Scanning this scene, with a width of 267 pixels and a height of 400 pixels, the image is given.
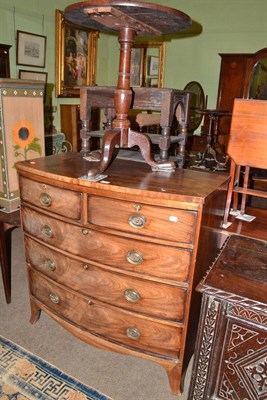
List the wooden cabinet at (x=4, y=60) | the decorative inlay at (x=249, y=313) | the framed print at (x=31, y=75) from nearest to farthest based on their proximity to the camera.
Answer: the decorative inlay at (x=249, y=313) < the wooden cabinet at (x=4, y=60) < the framed print at (x=31, y=75)

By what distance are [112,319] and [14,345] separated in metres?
0.76

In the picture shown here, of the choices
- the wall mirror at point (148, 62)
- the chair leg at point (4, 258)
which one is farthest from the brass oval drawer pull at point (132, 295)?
the wall mirror at point (148, 62)

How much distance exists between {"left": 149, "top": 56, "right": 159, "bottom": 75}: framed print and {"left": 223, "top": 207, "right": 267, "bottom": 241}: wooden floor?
5787mm

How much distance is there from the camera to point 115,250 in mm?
1566

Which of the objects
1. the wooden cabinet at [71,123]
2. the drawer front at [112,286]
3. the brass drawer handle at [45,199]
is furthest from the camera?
the wooden cabinet at [71,123]

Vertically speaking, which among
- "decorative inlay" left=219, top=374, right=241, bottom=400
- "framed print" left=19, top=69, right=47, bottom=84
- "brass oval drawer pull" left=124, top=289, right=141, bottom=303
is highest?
"framed print" left=19, top=69, right=47, bottom=84

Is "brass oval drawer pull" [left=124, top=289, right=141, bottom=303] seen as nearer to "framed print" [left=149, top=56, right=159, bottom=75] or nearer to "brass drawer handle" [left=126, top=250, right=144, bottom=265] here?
"brass drawer handle" [left=126, top=250, right=144, bottom=265]

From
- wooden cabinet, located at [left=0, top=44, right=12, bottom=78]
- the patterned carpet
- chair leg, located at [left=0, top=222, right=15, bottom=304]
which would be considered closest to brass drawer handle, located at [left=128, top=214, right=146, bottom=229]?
the patterned carpet

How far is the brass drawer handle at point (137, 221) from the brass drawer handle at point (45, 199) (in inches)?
18.4

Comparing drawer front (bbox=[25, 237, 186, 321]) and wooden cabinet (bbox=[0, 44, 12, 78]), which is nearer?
drawer front (bbox=[25, 237, 186, 321])

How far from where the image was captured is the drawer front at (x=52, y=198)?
159cm

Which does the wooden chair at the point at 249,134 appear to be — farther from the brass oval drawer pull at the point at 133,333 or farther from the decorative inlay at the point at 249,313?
the brass oval drawer pull at the point at 133,333

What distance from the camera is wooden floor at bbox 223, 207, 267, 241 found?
173 centimetres

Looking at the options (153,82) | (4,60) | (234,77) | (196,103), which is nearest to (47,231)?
(4,60)
